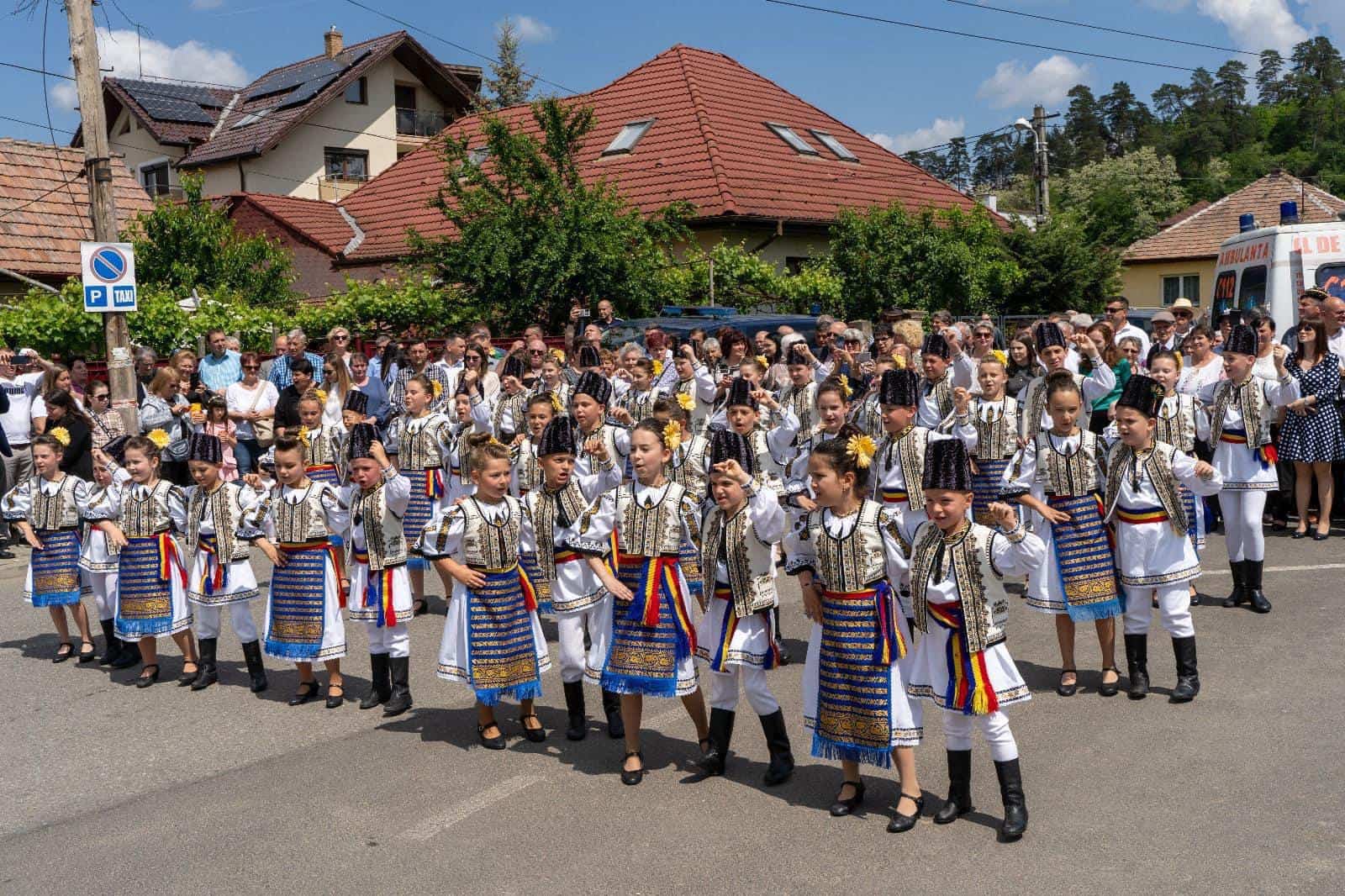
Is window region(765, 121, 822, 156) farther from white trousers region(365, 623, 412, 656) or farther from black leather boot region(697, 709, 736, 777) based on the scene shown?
black leather boot region(697, 709, 736, 777)

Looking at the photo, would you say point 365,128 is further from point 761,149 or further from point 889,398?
point 889,398

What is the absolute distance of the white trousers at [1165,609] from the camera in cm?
658

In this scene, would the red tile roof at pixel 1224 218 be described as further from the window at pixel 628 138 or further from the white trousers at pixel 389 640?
the white trousers at pixel 389 640

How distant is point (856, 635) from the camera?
525 cm

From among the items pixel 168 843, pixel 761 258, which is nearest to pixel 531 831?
pixel 168 843

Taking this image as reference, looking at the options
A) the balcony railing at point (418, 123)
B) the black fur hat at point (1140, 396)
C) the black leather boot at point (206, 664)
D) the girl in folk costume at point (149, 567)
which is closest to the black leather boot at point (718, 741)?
the black fur hat at point (1140, 396)

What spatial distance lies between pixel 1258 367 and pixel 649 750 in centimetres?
665

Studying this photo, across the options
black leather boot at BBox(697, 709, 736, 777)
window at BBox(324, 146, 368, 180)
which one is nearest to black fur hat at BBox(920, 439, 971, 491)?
black leather boot at BBox(697, 709, 736, 777)

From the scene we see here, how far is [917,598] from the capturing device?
523 cm

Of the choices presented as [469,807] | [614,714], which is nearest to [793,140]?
[614,714]

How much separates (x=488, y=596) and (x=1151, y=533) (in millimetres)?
3533

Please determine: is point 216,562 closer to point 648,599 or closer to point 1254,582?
point 648,599

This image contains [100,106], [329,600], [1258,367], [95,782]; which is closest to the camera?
[95,782]

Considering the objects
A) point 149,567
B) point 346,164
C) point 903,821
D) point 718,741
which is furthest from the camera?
point 346,164
